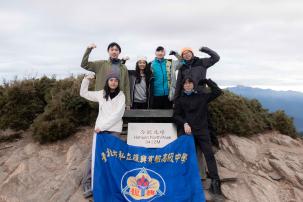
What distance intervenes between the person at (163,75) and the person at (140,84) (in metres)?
0.18

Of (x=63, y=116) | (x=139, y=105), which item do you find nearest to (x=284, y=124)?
(x=139, y=105)

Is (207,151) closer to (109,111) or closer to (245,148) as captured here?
(245,148)

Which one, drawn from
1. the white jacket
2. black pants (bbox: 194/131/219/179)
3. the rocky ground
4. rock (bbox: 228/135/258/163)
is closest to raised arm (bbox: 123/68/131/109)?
the white jacket

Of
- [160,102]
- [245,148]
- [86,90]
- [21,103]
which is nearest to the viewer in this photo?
[86,90]

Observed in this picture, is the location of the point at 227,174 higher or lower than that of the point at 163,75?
lower

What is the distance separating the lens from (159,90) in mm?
8664

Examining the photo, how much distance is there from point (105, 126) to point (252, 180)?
3.79m

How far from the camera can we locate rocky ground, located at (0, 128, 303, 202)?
7.84m

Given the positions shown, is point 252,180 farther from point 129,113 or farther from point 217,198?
point 129,113

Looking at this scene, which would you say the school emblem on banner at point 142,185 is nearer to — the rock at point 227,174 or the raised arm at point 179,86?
the rock at point 227,174

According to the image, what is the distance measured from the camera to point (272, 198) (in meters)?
7.74

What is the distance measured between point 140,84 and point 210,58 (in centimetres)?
184

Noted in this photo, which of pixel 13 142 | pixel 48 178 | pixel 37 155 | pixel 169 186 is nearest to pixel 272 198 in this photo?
pixel 169 186

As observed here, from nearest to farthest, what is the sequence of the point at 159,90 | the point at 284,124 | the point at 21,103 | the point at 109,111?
the point at 109,111, the point at 159,90, the point at 284,124, the point at 21,103
